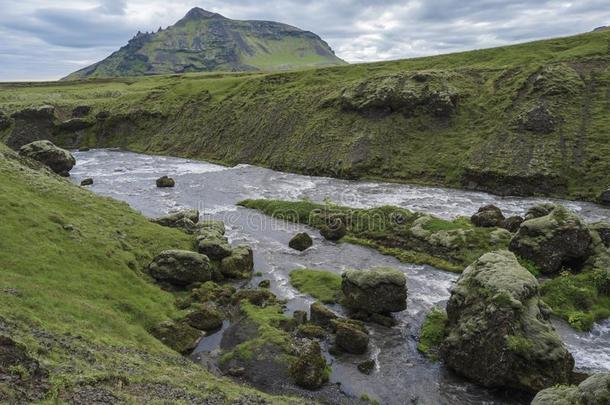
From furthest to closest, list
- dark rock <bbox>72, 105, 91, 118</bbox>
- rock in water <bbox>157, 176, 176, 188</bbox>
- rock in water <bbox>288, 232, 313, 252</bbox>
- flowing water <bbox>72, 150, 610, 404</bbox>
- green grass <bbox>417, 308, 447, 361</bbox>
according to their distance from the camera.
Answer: dark rock <bbox>72, 105, 91, 118</bbox>
rock in water <bbox>157, 176, 176, 188</bbox>
rock in water <bbox>288, 232, 313, 252</bbox>
green grass <bbox>417, 308, 447, 361</bbox>
flowing water <bbox>72, 150, 610, 404</bbox>

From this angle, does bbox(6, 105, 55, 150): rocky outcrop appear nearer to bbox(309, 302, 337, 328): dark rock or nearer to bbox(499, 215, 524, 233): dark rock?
bbox(309, 302, 337, 328): dark rock

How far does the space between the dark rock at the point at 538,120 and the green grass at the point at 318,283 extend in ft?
178

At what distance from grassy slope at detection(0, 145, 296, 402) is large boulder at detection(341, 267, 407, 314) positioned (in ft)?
46.0

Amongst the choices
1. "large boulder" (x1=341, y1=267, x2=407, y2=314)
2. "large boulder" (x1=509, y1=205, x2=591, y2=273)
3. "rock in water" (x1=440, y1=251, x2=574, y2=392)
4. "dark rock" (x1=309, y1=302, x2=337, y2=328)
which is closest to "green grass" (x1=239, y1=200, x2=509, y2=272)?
"large boulder" (x1=509, y1=205, x2=591, y2=273)

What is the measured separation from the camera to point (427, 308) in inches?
1533

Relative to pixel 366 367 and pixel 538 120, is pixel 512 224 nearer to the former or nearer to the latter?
pixel 366 367

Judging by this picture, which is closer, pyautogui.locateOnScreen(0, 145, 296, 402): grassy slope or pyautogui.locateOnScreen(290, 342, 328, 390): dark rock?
pyautogui.locateOnScreen(0, 145, 296, 402): grassy slope

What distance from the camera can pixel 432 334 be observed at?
34.6m

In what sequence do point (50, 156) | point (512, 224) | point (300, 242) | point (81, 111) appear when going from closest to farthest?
point (300, 242), point (512, 224), point (50, 156), point (81, 111)

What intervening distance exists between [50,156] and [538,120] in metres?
88.0

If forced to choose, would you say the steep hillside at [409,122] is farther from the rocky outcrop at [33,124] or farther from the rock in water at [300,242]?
the rock in water at [300,242]

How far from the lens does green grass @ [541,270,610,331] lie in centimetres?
3703

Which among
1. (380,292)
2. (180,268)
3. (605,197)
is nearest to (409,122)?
(605,197)

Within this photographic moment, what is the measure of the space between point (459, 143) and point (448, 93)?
14335 millimetres
